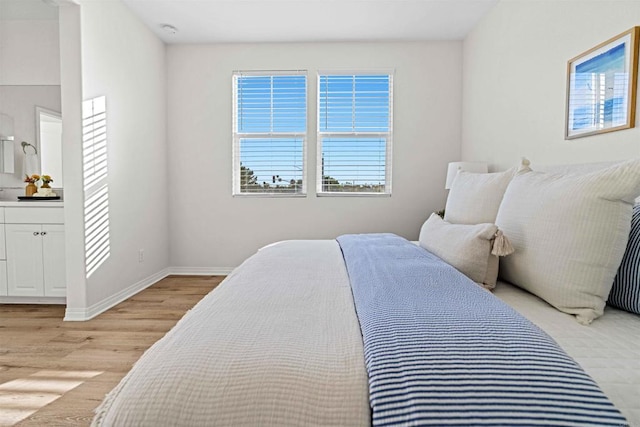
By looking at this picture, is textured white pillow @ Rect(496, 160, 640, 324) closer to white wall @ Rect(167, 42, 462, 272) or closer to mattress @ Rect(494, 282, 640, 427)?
mattress @ Rect(494, 282, 640, 427)

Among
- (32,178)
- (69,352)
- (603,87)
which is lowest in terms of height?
(69,352)

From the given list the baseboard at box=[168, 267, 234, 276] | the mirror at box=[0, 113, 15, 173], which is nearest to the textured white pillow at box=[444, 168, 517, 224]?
the baseboard at box=[168, 267, 234, 276]

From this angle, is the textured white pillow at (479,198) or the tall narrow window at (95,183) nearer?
the textured white pillow at (479,198)

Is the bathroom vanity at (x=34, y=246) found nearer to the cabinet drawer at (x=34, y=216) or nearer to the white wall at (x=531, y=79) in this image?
the cabinet drawer at (x=34, y=216)

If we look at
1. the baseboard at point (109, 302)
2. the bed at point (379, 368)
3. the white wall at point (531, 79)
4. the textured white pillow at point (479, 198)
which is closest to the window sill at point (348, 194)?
the white wall at point (531, 79)

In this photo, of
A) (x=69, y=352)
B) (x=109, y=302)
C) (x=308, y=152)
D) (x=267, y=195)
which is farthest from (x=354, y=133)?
(x=69, y=352)

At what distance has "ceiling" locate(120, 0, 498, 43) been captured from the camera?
3.08 metres

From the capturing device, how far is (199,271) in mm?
4059

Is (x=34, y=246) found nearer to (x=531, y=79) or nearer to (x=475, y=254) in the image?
(x=475, y=254)

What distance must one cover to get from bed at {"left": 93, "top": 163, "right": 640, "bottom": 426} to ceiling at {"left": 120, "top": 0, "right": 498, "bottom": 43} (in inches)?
116

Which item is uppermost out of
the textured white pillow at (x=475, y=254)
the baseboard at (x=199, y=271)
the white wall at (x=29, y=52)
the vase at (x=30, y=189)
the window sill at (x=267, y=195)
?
the white wall at (x=29, y=52)

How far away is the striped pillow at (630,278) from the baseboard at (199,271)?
3527 mm

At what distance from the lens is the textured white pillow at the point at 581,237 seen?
1124 mm

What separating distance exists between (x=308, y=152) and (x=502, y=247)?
2828mm
